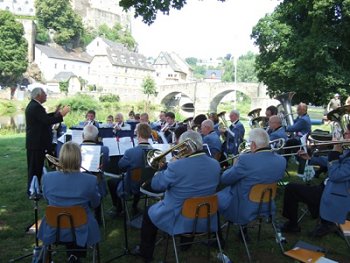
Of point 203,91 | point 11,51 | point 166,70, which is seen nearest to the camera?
point 203,91

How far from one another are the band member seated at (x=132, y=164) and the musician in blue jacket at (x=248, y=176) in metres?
1.34

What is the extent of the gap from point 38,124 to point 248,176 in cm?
391

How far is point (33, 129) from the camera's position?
675 cm

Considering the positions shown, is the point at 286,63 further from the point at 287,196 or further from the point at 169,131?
the point at 287,196

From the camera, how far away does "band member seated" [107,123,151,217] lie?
5.64 metres

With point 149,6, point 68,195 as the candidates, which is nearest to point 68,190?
point 68,195

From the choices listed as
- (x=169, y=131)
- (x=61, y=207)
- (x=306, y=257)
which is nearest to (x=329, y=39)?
(x=169, y=131)

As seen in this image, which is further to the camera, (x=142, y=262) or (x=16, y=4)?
(x=16, y=4)

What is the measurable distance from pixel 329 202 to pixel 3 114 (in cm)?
4513

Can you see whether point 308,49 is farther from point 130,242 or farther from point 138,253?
point 138,253

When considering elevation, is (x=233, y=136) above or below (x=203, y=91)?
below

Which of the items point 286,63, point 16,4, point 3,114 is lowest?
point 3,114

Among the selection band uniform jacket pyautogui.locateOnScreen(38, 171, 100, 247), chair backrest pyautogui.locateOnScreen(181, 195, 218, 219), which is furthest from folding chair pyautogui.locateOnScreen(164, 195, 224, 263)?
band uniform jacket pyautogui.locateOnScreen(38, 171, 100, 247)

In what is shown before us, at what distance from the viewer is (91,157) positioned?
17.3ft
